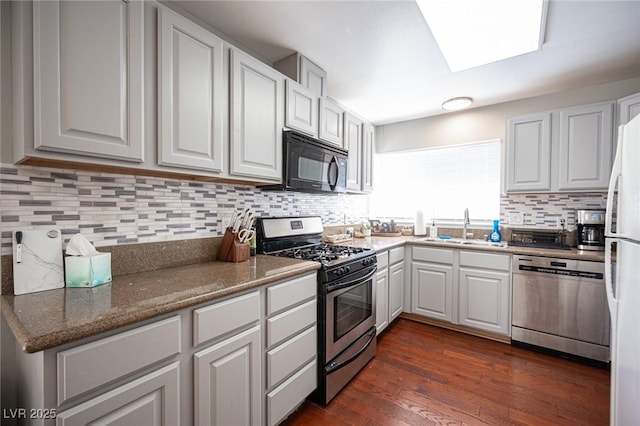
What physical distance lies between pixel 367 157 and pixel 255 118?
5.72ft

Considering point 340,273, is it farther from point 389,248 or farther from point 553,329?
point 553,329

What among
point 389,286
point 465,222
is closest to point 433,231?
point 465,222

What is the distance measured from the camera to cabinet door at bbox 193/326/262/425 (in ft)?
3.58

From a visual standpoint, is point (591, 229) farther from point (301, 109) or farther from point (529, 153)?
point (301, 109)

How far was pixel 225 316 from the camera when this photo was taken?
117 centimetres

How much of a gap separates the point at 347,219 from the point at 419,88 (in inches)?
65.2

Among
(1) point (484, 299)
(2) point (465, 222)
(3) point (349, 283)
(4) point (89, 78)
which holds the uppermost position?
(4) point (89, 78)

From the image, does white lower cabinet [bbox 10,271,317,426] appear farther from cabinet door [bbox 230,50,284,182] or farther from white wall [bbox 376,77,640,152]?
white wall [bbox 376,77,640,152]

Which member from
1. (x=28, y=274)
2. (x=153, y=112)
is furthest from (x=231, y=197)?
(x=28, y=274)

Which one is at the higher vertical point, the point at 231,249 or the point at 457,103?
the point at 457,103

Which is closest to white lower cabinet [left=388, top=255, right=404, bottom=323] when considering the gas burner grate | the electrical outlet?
the gas burner grate

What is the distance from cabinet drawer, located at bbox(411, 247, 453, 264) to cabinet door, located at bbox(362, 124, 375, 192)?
35.5 inches

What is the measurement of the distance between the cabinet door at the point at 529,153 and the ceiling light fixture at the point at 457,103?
0.46 m

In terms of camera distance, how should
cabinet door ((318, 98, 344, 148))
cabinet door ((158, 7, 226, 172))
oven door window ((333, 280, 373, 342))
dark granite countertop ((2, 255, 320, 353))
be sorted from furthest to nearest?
cabinet door ((318, 98, 344, 148)) < oven door window ((333, 280, 373, 342)) < cabinet door ((158, 7, 226, 172)) < dark granite countertop ((2, 255, 320, 353))
